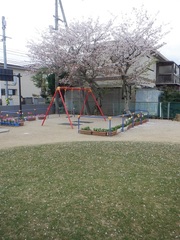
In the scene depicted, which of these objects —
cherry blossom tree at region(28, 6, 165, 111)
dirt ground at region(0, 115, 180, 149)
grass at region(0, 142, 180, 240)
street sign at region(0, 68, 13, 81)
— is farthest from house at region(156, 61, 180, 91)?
grass at region(0, 142, 180, 240)

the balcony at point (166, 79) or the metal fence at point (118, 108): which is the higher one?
the balcony at point (166, 79)

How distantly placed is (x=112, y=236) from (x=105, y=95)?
18.5 meters

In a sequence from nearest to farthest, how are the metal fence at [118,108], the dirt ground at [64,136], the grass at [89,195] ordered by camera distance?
the grass at [89,195] → the dirt ground at [64,136] → the metal fence at [118,108]

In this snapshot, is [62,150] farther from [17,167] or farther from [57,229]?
[57,229]

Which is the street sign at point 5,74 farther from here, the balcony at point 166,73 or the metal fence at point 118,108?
the balcony at point 166,73

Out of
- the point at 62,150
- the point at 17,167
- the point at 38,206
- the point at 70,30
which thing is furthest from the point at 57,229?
the point at 70,30

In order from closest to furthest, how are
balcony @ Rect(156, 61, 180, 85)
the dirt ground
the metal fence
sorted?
the dirt ground < the metal fence < balcony @ Rect(156, 61, 180, 85)

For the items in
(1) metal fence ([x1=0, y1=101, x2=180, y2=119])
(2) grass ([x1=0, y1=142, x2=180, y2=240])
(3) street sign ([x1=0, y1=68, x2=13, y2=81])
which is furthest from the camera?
(1) metal fence ([x1=0, y1=101, x2=180, y2=119])

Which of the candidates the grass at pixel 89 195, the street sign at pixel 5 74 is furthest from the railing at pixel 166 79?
the grass at pixel 89 195

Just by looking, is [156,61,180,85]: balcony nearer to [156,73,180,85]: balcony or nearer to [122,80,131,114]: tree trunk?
[156,73,180,85]: balcony

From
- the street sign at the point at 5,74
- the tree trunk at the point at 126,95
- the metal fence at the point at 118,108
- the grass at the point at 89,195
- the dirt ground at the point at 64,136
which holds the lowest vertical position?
the grass at the point at 89,195

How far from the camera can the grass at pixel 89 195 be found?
289 cm

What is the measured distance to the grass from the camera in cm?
289

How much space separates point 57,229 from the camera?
2.90 m
